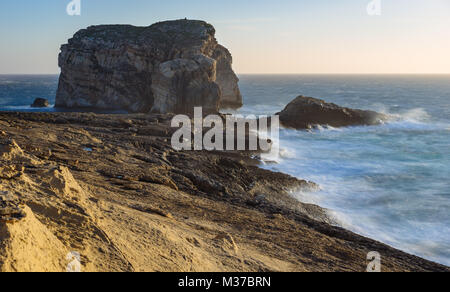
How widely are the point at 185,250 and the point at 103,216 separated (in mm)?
1845

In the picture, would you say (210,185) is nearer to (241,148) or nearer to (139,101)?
(241,148)

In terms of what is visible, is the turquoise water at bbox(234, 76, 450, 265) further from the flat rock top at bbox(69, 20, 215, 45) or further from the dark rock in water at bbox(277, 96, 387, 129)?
the flat rock top at bbox(69, 20, 215, 45)

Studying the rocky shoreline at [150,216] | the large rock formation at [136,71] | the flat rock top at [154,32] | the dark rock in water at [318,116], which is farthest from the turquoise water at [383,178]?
the flat rock top at [154,32]

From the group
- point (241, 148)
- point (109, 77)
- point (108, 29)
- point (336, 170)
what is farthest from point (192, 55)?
point (336, 170)

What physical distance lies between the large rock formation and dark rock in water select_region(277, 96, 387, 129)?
10821 mm

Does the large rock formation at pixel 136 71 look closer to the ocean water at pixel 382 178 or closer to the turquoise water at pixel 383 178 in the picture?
the turquoise water at pixel 383 178

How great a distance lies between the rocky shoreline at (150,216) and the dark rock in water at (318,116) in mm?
23618

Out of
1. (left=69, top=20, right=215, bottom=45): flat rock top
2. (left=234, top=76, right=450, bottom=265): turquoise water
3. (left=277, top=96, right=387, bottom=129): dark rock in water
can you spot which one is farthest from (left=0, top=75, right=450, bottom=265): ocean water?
(left=69, top=20, right=215, bottom=45): flat rock top

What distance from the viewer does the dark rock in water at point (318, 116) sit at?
42.2m

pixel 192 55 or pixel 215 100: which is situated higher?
pixel 192 55

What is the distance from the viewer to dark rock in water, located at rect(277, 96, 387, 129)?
4225 centimetres

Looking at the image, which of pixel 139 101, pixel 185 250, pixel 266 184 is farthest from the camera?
pixel 139 101

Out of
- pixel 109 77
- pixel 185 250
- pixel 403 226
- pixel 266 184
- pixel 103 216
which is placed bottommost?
pixel 403 226

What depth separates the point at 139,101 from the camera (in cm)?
5341
